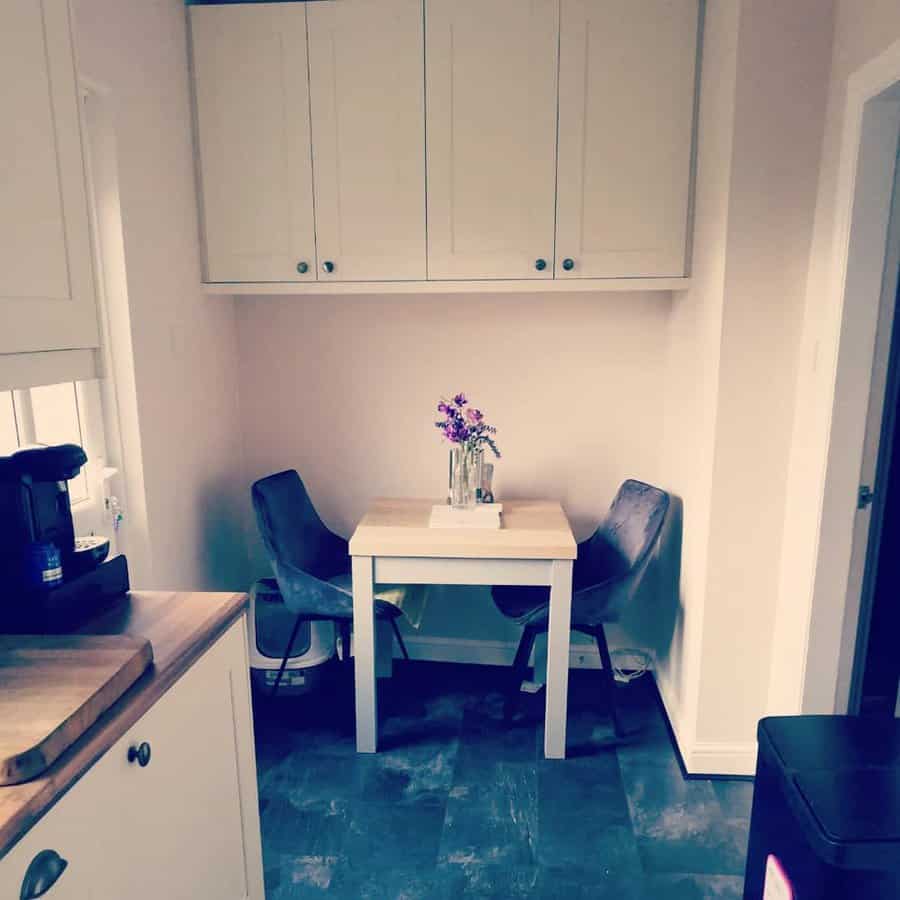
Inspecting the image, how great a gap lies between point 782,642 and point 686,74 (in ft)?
5.84

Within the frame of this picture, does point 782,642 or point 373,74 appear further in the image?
point 373,74

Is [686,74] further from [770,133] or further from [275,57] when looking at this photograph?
[275,57]

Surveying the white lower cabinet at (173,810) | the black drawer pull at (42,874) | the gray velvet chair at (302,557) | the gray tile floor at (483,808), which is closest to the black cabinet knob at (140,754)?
the white lower cabinet at (173,810)

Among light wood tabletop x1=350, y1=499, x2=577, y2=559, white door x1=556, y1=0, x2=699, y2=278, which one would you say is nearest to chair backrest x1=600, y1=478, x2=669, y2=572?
light wood tabletop x1=350, y1=499, x2=577, y2=559

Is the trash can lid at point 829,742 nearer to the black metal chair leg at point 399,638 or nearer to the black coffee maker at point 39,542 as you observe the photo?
the black coffee maker at point 39,542

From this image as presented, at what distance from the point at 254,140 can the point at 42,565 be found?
66.0 inches

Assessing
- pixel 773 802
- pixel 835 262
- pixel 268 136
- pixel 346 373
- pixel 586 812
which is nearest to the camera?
pixel 773 802

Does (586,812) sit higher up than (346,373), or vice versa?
(346,373)

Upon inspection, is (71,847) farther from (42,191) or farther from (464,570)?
(464,570)

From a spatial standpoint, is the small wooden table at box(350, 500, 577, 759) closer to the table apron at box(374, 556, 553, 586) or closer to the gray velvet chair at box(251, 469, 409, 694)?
the table apron at box(374, 556, 553, 586)

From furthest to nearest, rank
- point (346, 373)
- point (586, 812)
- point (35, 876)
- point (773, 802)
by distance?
point (346, 373)
point (586, 812)
point (773, 802)
point (35, 876)

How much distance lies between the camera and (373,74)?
2.34 m

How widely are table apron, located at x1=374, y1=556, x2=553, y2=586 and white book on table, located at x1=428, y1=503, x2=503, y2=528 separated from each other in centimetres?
17

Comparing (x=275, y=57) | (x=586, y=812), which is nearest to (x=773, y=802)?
(x=586, y=812)
